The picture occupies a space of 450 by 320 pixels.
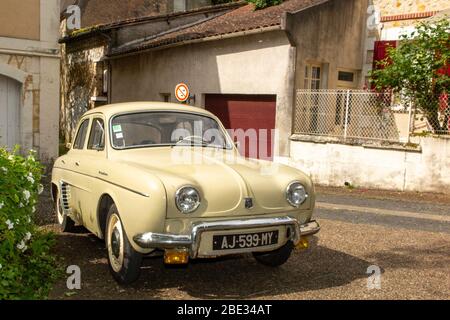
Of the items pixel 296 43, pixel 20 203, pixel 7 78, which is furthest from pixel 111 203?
pixel 296 43

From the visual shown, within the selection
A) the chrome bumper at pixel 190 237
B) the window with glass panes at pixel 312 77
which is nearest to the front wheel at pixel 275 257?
the chrome bumper at pixel 190 237

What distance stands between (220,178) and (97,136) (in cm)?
192

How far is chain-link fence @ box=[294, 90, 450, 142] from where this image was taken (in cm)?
1074

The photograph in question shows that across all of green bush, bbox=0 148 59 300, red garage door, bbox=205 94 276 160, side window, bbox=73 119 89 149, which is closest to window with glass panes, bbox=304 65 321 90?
red garage door, bbox=205 94 276 160

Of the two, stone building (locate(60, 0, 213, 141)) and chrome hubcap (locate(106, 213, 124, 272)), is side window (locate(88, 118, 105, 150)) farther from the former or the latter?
stone building (locate(60, 0, 213, 141))

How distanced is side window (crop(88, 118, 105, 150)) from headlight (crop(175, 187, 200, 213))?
5.04ft

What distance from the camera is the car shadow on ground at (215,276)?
4168mm

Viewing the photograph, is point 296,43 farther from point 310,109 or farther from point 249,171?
Result: point 249,171

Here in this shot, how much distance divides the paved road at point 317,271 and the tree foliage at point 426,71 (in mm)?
4471

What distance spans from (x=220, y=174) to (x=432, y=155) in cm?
781

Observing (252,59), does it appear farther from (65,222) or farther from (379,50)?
(65,222)

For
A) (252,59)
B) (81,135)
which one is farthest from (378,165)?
(81,135)

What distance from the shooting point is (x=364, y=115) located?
11578 millimetres

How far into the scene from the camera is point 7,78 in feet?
34.0
